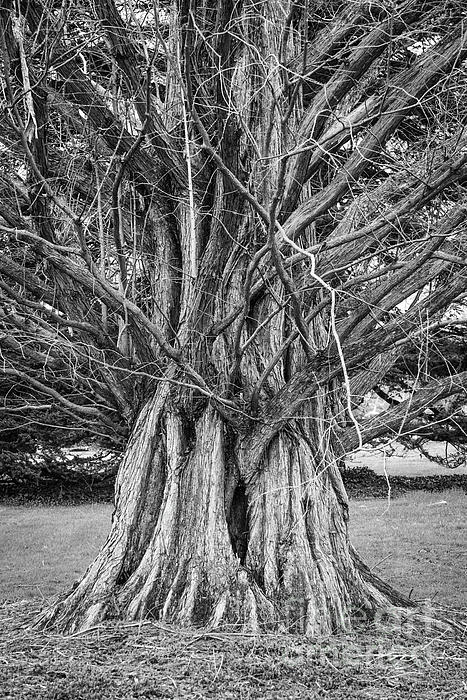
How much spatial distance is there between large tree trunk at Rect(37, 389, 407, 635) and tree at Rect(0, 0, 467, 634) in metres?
0.01

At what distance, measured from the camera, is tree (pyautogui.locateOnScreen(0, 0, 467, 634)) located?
15.1 feet

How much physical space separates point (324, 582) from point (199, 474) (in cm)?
111

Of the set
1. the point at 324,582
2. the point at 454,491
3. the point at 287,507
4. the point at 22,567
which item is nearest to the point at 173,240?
the point at 287,507

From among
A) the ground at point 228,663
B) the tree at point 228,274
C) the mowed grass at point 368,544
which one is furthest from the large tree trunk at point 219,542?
the mowed grass at point 368,544

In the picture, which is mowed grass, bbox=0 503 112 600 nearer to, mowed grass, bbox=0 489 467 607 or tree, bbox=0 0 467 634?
mowed grass, bbox=0 489 467 607

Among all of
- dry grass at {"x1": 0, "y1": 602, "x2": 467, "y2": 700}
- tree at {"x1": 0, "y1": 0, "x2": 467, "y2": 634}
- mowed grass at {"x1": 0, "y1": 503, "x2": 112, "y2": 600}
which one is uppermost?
tree at {"x1": 0, "y1": 0, "x2": 467, "y2": 634}

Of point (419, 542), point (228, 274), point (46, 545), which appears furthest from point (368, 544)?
point (228, 274)

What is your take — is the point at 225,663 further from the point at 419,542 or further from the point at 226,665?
the point at 419,542

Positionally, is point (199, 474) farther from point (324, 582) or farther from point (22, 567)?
point (22, 567)

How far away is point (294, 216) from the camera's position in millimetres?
5031

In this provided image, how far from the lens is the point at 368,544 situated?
37.6 ft

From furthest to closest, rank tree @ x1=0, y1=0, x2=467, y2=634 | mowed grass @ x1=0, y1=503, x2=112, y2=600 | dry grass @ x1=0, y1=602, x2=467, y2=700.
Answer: mowed grass @ x1=0, y1=503, x2=112, y2=600 → tree @ x1=0, y1=0, x2=467, y2=634 → dry grass @ x1=0, y1=602, x2=467, y2=700

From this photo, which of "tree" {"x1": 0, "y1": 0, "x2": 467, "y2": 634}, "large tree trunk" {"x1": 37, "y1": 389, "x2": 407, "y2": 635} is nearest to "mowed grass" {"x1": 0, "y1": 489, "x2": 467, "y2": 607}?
"large tree trunk" {"x1": 37, "y1": 389, "x2": 407, "y2": 635}

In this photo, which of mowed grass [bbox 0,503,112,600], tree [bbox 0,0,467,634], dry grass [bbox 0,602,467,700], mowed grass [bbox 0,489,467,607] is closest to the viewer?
dry grass [bbox 0,602,467,700]
